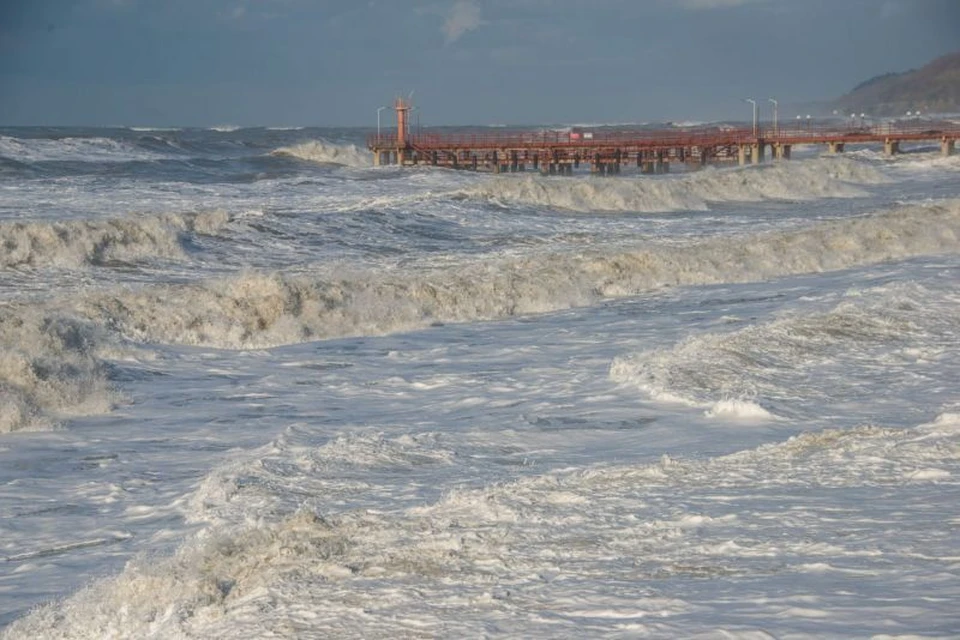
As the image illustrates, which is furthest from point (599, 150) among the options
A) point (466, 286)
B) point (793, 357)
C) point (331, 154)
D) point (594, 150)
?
point (793, 357)

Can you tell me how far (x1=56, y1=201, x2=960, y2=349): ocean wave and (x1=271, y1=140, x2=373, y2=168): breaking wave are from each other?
3645 centimetres

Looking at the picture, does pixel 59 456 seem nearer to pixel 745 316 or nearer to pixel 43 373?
pixel 43 373

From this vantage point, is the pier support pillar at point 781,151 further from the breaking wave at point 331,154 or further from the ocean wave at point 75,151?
the ocean wave at point 75,151

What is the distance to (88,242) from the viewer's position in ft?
74.7

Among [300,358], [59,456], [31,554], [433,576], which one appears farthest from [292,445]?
[300,358]

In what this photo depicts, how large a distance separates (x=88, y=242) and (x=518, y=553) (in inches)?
715

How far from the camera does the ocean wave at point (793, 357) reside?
10391 millimetres

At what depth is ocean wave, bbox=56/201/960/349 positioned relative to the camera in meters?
15.7

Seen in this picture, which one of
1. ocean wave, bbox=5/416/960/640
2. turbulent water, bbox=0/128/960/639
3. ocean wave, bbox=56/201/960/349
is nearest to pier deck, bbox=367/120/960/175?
ocean wave, bbox=56/201/960/349

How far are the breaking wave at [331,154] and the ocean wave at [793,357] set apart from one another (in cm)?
4571

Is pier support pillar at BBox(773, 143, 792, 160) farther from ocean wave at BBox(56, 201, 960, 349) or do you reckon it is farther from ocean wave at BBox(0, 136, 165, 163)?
ocean wave at BBox(56, 201, 960, 349)

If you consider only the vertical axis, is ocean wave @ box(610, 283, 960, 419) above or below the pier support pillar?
below

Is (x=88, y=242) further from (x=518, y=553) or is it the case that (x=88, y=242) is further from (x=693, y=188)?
(x=693, y=188)

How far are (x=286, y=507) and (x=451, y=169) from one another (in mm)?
44971
